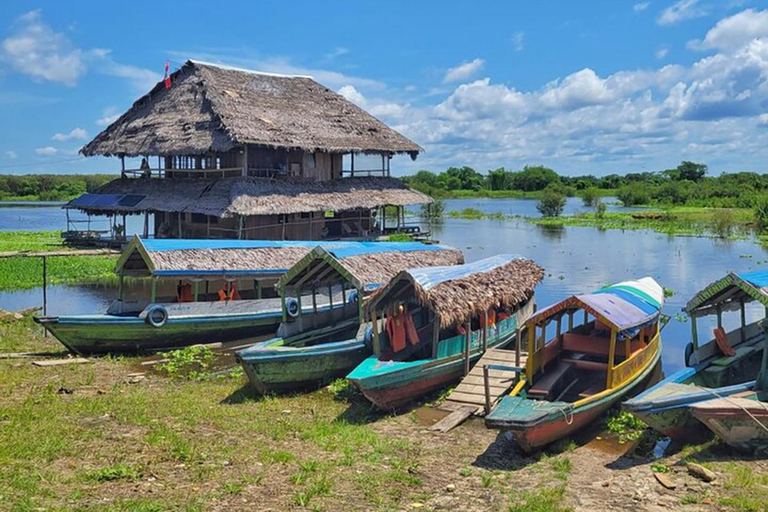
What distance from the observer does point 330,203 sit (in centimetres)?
2831

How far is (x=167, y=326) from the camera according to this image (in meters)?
14.9

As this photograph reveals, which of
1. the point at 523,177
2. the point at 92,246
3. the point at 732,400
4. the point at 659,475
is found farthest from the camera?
the point at 523,177

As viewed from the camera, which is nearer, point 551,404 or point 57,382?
point 551,404

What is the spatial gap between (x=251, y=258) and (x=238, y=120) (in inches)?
435

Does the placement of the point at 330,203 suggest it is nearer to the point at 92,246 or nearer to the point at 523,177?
the point at 92,246

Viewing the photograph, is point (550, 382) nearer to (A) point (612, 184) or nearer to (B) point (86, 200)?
(B) point (86, 200)

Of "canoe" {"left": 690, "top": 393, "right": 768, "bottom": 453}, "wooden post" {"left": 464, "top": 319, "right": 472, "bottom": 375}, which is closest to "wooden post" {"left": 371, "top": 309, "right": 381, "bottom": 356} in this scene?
"wooden post" {"left": 464, "top": 319, "right": 472, "bottom": 375}

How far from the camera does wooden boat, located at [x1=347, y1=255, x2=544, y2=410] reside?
10.8 meters

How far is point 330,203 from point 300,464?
2064cm

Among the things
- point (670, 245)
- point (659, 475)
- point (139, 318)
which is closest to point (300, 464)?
point (659, 475)

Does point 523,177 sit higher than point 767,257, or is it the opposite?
point 523,177

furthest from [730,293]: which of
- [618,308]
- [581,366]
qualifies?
[581,366]

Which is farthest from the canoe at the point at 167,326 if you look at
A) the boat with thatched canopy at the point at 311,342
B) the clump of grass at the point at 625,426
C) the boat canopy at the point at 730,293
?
the boat canopy at the point at 730,293

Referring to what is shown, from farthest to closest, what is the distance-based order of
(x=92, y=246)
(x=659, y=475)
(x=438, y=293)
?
(x=92, y=246) < (x=438, y=293) < (x=659, y=475)
